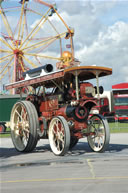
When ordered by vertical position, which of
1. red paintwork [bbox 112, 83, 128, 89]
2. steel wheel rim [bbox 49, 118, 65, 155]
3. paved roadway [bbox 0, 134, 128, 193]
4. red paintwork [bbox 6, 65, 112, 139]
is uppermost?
red paintwork [bbox 112, 83, 128, 89]

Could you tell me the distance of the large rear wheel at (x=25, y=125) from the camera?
444 inches

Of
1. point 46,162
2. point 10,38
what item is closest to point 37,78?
point 46,162

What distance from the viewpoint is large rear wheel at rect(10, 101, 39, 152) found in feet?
37.0

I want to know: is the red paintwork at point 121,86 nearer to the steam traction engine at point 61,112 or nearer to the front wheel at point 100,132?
the steam traction engine at point 61,112

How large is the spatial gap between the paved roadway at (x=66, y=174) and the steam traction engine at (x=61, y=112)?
2.87 ft

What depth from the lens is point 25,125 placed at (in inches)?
464

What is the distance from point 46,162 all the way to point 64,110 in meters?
2.21

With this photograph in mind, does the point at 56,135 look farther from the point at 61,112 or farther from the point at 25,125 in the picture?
the point at 25,125

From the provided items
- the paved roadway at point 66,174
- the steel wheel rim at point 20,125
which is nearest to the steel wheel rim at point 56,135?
the paved roadway at point 66,174

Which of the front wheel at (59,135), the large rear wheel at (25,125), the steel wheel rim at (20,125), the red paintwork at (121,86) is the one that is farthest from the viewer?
the red paintwork at (121,86)

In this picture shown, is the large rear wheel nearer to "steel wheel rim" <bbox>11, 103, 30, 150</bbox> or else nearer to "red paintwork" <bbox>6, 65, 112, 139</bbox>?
"steel wheel rim" <bbox>11, 103, 30, 150</bbox>

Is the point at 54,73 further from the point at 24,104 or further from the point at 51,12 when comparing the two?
the point at 51,12

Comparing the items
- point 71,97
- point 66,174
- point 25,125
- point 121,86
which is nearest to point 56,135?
point 71,97

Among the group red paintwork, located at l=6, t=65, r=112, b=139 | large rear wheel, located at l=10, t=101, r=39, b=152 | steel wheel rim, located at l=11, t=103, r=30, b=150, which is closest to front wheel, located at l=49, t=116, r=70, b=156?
red paintwork, located at l=6, t=65, r=112, b=139
